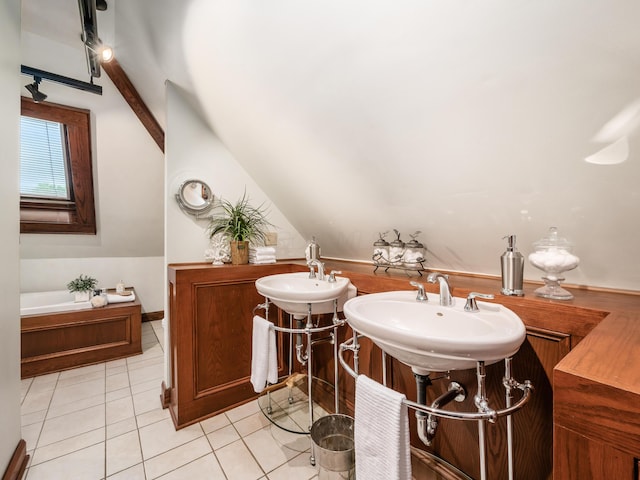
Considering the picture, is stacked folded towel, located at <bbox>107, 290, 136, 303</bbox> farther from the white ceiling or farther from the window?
the white ceiling

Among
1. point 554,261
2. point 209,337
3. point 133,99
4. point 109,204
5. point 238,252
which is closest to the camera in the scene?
point 554,261

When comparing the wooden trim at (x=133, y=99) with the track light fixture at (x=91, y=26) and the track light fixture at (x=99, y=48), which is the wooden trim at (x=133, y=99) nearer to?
the track light fixture at (x=91, y=26)

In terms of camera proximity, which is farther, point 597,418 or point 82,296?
point 82,296

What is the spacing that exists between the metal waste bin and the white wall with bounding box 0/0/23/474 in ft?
4.59

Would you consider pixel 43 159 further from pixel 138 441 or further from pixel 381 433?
pixel 381 433

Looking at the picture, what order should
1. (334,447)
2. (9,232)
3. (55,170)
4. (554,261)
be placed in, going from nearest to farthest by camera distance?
(554,261) < (9,232) < (334,447) < (55,170)

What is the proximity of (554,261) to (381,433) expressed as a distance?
0.85 m

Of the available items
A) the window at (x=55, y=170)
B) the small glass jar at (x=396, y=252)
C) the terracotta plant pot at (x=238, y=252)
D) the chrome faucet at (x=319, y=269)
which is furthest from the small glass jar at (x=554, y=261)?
the window at (x=55, y=170)

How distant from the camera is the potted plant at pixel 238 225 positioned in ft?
6.42

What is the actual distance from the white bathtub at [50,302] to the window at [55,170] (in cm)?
72

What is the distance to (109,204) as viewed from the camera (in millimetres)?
2947

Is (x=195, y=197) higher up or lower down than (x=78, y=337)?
higher up

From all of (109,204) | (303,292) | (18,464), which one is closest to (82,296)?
(109,204)

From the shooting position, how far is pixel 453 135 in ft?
3.55
